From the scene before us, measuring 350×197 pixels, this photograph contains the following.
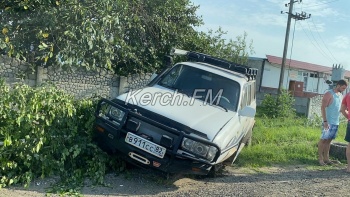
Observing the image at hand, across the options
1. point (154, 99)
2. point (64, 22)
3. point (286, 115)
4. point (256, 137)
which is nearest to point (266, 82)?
point (286, 115)

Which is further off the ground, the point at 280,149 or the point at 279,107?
the point at 279,107

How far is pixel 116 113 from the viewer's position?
4438 mm

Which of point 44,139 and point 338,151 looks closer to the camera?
point 44,139

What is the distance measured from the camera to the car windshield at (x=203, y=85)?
17.7ft

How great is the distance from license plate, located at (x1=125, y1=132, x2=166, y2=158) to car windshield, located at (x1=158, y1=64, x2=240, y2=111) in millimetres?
1502

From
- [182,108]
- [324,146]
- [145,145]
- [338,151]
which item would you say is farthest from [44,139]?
[338,151]

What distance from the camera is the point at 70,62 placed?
863 cm

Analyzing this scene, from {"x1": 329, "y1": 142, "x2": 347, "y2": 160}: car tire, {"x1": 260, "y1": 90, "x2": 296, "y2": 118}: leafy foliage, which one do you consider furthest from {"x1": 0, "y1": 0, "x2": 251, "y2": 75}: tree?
{"x1": 260, "y1": 90, "x2": 296, "y2": 118}: leafy foliage

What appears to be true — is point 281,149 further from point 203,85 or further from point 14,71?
point 14,71

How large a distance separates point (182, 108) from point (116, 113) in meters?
0.95

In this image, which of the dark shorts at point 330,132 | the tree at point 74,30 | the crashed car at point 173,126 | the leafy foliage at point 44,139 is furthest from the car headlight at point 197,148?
the tree at point 74,30

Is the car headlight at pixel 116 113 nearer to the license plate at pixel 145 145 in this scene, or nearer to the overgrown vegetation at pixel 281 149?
the license plate at pixel 145 145

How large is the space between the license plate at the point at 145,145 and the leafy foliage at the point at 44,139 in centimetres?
72

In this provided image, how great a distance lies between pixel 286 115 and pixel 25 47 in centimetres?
1112
